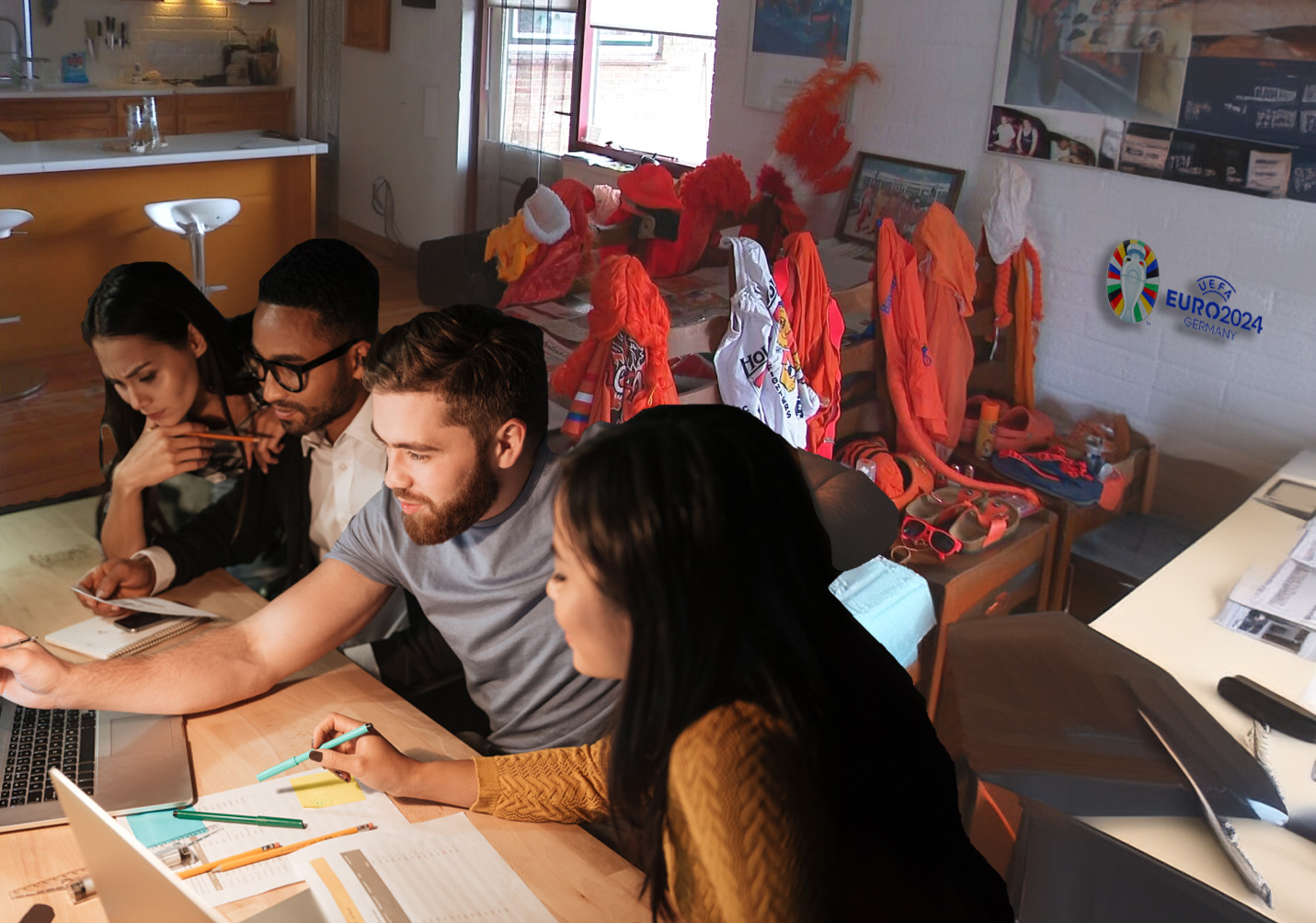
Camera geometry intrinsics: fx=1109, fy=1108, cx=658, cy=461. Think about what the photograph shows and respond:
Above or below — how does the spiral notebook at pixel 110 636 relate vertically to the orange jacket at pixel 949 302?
below

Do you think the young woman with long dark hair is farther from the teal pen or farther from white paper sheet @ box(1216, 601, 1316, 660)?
white paper sheet @ box(1216, 601, 1316, 660)

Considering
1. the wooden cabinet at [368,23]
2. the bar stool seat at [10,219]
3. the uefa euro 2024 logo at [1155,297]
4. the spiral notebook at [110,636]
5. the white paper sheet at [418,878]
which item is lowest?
the white paper sheet at [418,878]

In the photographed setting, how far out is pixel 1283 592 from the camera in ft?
6.01

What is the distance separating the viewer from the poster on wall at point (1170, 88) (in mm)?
2053

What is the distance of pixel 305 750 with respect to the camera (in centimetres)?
129

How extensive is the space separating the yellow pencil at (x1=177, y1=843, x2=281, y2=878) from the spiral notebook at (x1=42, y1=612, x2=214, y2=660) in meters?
0.47

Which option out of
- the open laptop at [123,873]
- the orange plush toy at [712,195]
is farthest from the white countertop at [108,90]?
the open laptop at [123,873]

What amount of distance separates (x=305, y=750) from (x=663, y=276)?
1.64 metres

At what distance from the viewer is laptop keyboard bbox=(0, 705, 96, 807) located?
1196 mm

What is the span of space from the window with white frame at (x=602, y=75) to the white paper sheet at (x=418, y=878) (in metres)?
2.11

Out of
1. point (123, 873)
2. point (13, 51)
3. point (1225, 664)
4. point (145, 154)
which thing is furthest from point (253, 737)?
point (13, 51)

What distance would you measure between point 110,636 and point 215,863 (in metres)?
0.54

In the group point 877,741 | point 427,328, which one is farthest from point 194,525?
point 877,741

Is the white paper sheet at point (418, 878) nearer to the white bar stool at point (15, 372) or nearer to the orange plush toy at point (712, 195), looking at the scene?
the orange plush toy at point (712, 195)
